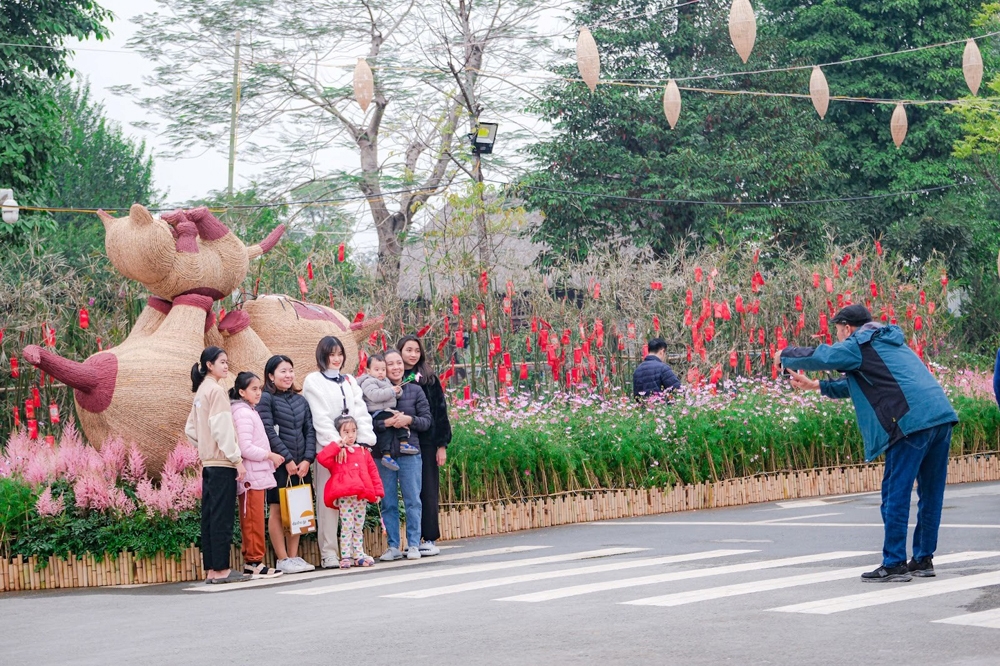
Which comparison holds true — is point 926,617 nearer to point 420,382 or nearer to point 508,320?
point 420,382

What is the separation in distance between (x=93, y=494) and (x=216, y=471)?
1119 mm

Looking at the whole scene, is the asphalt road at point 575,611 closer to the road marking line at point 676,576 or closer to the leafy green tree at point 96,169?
the road marking line at point 676,576

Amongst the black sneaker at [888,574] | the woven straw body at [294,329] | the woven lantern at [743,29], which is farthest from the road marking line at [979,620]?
the woven straw body at [294,329]

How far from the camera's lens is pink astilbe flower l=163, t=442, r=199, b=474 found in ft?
32.8

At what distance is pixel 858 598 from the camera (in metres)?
6.70

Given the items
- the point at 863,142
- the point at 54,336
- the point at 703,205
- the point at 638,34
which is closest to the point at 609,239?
the point at 703,205

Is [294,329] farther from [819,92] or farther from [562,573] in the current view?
[819,92]

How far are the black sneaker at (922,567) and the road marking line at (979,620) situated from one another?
1289mm

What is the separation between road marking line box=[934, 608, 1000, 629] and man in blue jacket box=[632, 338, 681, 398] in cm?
829

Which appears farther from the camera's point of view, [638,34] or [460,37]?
[638,34]

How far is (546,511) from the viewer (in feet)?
40.7

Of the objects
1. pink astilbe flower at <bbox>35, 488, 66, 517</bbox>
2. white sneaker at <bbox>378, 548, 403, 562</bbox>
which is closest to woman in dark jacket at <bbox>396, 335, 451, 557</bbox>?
white sneaker at <bbox>378, 548, 403, 562</bbox>

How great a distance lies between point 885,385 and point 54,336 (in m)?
10.0

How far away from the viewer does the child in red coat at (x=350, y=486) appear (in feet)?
31.4
